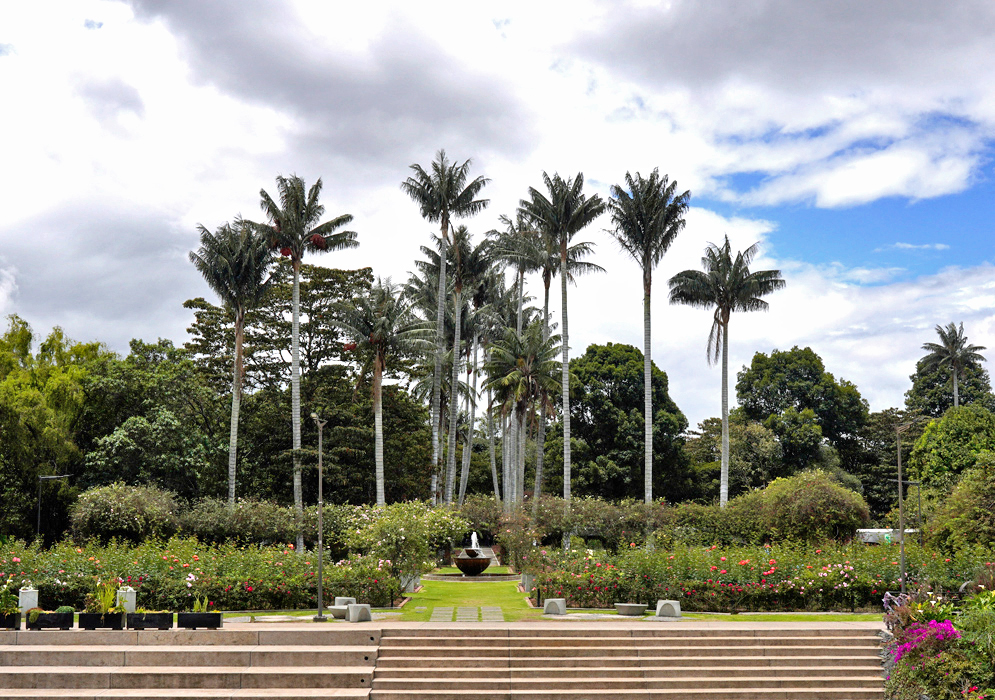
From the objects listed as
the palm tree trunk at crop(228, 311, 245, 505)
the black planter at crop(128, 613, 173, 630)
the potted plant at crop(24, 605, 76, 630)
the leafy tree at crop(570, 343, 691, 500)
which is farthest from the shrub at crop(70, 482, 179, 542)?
the leafy tree at crop(570, 343, 691, 500)

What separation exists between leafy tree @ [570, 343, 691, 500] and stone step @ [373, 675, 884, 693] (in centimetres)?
3193

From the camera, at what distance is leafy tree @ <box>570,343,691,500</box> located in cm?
4900

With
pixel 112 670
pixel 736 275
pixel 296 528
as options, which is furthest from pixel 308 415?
pixel 112 670

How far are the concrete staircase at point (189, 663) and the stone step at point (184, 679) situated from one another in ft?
0.06

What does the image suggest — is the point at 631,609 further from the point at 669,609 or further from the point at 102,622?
the point at 102,622

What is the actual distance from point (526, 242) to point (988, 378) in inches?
1761

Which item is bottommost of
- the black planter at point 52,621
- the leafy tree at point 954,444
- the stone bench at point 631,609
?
the stone bench at point 631,609

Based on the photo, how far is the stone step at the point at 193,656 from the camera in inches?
635

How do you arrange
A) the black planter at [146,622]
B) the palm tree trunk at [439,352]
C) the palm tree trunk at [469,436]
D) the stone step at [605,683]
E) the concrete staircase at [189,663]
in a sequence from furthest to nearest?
the palm tree trunk at [469,436], the palm tree trunk at [439,352], the black planter at [146,622], the stone step at [605,683], the concrete staircase at [189,663]

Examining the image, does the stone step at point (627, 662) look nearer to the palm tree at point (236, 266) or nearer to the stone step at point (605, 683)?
the stone step at point (605, 683)

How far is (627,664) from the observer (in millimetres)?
16594

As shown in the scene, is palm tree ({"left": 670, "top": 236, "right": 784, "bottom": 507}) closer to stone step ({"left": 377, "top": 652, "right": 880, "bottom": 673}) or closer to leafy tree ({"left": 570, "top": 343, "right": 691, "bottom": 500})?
leafy tree ({"left": 570, "top": 343, "right": 691, "bottom": 500})

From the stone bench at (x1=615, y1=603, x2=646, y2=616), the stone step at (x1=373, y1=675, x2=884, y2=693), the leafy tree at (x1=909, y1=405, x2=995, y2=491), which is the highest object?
the leafy tree at (x1=909, y1=405, x2=995, y2=491)

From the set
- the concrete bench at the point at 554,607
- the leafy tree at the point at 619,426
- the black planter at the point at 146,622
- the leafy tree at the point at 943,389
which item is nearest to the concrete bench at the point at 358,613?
the black planter at the point at 146,622
